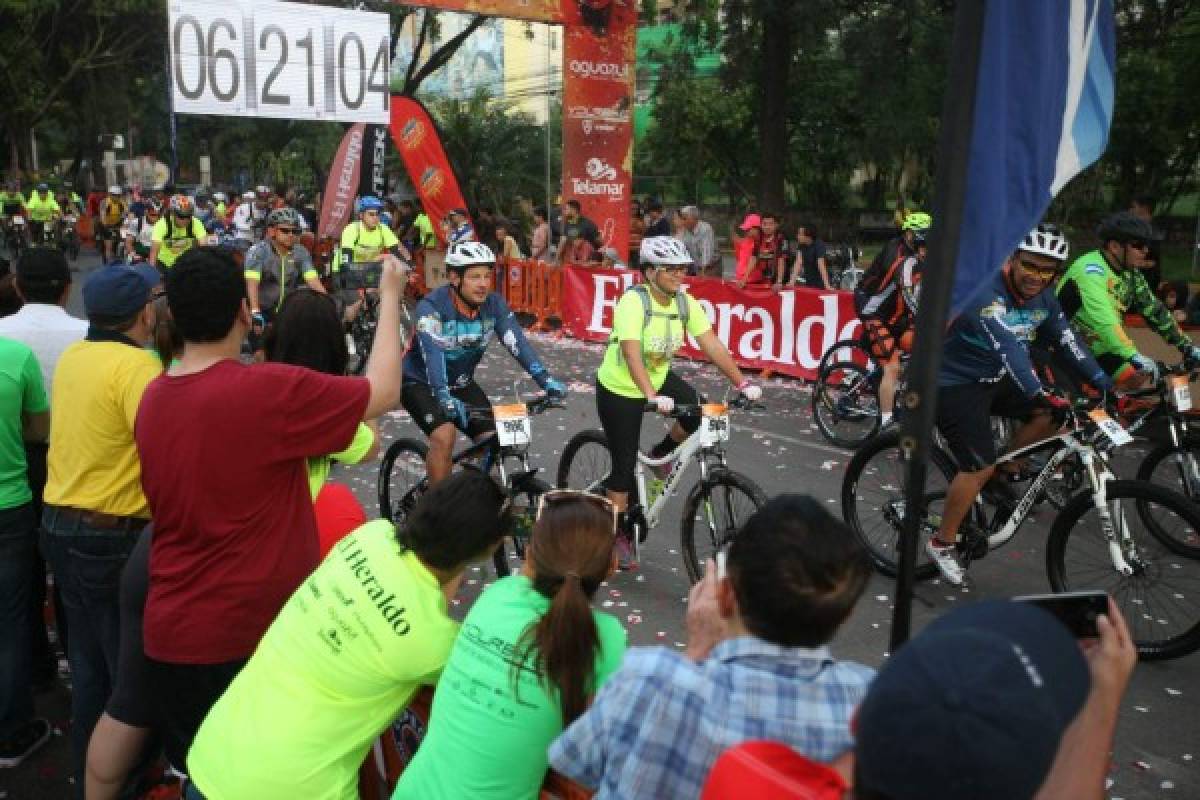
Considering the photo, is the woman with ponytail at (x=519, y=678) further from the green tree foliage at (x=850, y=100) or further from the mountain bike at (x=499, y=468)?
the green tree foliage at (x=850, y=100)

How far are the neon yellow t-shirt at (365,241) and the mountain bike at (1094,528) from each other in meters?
8.28

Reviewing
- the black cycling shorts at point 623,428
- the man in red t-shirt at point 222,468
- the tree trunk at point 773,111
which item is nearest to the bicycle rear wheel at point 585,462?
the black cycling shorts at point 623,428

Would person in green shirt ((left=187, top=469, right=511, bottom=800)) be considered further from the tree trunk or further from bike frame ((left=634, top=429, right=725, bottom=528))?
the tree trunk

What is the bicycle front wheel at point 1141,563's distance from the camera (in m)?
4.90

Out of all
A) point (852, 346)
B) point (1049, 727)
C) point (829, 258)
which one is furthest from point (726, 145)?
point (1049, 727)

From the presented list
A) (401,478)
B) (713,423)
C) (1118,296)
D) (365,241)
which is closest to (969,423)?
(713,423)

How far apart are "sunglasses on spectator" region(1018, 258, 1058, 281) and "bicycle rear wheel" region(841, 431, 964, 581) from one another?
1142 mm

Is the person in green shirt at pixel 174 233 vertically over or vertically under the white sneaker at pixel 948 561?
over

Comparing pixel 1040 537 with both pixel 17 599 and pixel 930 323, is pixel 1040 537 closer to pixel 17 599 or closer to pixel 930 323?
pixel 930 323

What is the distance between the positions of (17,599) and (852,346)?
768 centimetres

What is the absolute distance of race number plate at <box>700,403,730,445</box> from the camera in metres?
5.44

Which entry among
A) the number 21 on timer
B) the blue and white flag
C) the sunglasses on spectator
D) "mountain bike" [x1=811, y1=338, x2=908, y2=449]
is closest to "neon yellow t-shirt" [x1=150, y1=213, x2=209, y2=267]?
the number 21 on timer

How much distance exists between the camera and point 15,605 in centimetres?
393

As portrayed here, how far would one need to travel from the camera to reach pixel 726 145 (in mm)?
37469
